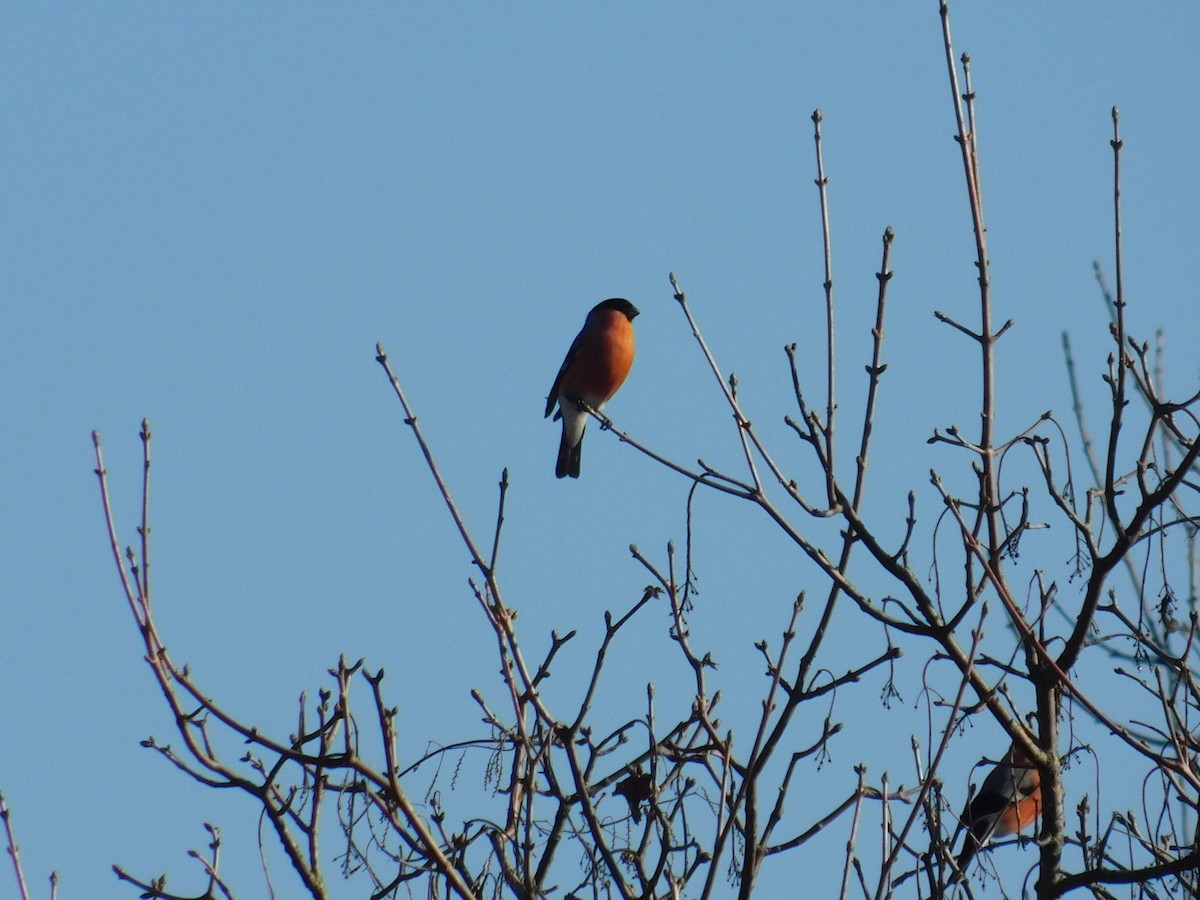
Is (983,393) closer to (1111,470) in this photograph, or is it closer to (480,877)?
(1111,470)

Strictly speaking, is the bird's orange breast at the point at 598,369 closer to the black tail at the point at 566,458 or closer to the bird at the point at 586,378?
the bird at the point at 586,378

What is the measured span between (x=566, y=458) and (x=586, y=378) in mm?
457

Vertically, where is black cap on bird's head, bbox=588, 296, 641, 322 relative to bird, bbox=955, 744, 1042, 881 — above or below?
above

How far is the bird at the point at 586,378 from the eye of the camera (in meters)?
8.08

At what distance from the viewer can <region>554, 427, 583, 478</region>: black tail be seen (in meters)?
8.24

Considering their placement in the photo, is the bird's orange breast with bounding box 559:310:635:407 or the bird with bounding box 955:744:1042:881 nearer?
the bird with bounding box 955:744:1042:881

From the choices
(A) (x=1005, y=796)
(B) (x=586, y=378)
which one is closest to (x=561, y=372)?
(B) (x=586, y=378)

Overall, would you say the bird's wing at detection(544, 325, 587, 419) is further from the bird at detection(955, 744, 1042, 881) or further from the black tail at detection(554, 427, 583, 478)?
the bird at detection(955, 744, 1042, 881)

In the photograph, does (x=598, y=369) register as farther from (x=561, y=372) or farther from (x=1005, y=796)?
(x=1005, y=796)

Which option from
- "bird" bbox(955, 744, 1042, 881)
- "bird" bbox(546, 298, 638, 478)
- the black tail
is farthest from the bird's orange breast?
"bird" bbox(955, 744, 1042, 881)

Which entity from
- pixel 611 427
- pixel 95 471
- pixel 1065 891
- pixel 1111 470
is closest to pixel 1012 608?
pixel 1111 470

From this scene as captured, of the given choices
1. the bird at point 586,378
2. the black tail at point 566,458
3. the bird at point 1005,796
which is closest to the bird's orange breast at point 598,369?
the bird at point 586,378

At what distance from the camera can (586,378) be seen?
8102mm

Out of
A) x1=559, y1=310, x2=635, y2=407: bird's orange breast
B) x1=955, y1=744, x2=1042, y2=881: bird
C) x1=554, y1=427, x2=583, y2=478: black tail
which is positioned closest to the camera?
x1=955, y1=744, x2=1042, y2=881: bird
